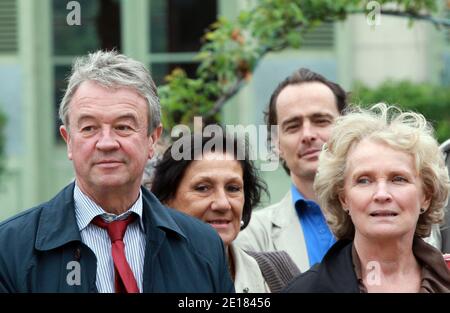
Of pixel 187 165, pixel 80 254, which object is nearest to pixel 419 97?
pixel 187 165

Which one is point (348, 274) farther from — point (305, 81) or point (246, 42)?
point (246, 42)

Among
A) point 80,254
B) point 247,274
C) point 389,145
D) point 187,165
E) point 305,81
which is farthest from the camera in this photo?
point 305,81

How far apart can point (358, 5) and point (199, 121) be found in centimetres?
117

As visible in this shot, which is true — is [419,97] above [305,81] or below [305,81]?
above

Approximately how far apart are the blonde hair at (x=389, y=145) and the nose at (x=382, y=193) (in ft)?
0.50

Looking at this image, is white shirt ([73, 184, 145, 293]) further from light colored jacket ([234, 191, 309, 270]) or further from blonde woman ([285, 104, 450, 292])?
light colored jacket ([234, 191, 309, 270])

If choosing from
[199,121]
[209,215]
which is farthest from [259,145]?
[209,215]

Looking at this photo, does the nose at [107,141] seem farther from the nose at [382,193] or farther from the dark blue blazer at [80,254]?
the nose at [382,193]

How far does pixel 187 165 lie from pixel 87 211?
1.05 m

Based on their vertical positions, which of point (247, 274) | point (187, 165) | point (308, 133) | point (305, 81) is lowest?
point (247, 274)

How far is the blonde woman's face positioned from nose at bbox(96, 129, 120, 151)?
0.81 meters

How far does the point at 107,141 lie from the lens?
11.5 ft

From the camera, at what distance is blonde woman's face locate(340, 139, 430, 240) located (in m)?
3.61

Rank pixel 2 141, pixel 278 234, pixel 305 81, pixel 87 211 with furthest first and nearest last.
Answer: pixel 2 141 → pixel 305 81 → pixel 278 234 → pixel 87 211
